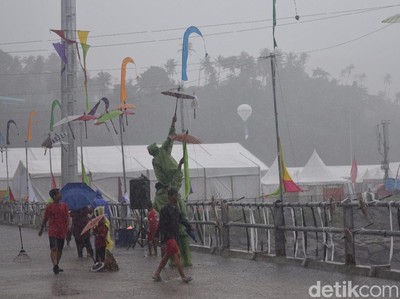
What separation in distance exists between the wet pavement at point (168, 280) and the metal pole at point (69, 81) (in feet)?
24.8

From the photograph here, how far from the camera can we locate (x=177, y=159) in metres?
45.9

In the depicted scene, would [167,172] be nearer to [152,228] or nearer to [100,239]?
[100,239]

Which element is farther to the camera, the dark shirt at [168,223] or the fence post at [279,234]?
the fence post at [279,234]

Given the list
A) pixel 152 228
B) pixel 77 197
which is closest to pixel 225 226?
pixel 152 228

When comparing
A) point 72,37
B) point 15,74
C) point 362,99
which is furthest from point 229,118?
point 72,37

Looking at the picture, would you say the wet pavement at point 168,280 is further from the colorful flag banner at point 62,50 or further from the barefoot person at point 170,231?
the colorful flag banner at point 62,50

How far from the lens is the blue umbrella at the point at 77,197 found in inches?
787

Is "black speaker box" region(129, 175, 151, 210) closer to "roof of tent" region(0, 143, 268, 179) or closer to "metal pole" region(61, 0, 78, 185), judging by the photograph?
"metal pole" region(61, 0, 78, 185)

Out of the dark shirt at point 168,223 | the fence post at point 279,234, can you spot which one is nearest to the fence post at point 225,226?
the fence post at point 279,234

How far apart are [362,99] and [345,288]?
14579 centimetres

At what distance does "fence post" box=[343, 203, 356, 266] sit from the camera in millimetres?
13969

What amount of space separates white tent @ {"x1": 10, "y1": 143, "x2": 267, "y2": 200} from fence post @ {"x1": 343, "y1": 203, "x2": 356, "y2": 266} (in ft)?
93.7

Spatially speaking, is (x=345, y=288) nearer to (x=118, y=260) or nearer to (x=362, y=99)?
(x=118, y=260)

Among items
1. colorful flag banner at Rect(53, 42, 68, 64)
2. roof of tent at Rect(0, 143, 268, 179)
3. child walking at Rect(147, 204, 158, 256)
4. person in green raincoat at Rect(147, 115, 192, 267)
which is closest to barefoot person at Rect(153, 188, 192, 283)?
person in green raincoat at Rect(147, 115, 192, 267)
